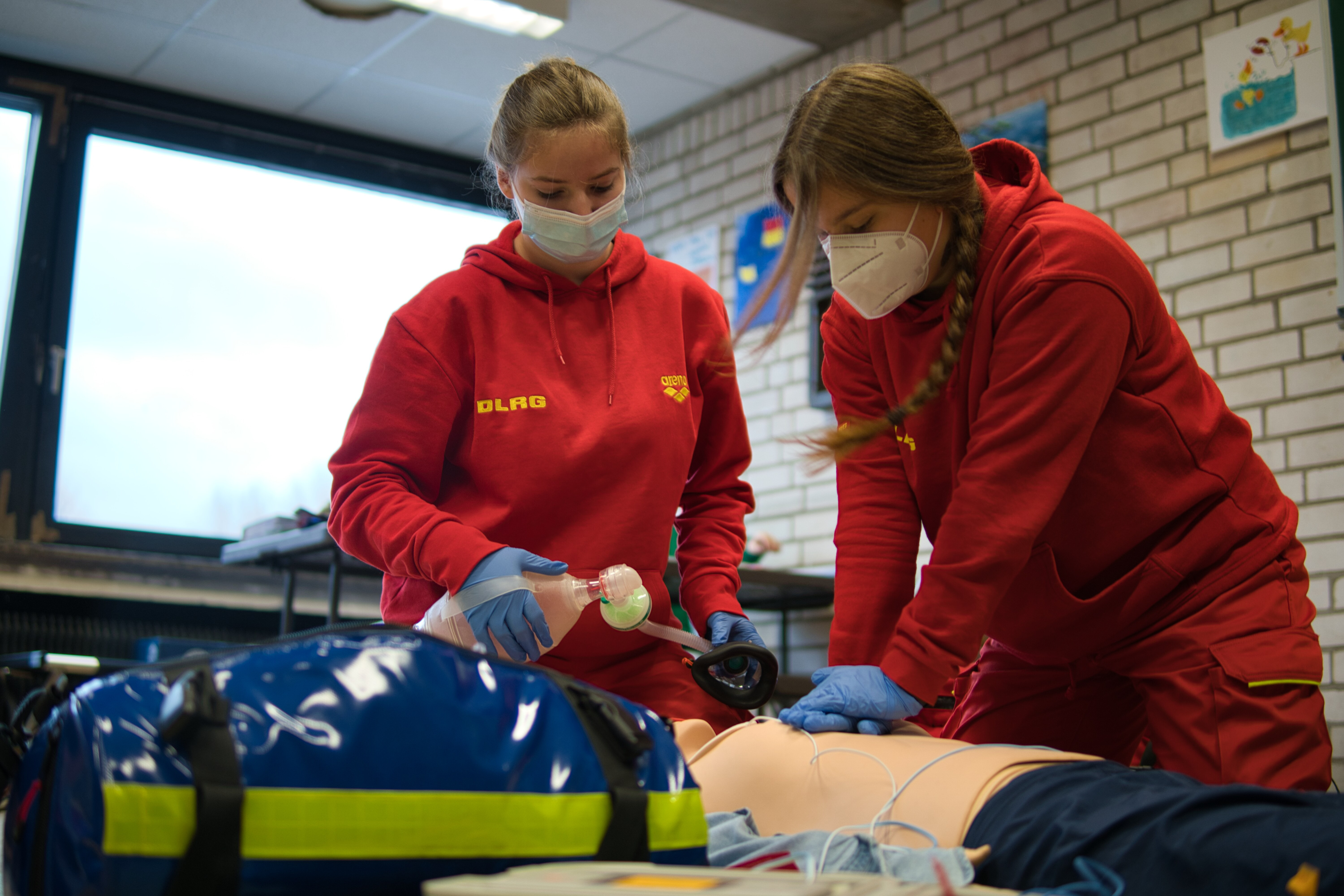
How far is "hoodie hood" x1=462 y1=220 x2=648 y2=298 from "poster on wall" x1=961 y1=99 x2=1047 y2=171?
6.88 feet

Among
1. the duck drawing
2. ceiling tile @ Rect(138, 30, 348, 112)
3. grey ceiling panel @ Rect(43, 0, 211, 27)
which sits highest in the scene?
grey ceiling panel @ Rect(43, 0, 211, 27)

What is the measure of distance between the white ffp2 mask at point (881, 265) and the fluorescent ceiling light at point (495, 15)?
113 inches

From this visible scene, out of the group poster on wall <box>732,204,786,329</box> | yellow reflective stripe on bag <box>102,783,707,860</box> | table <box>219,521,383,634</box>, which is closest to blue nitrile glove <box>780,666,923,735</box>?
yellow reflective stripe on bag <box>102,783,707,860</box>

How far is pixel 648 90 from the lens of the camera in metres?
4.73

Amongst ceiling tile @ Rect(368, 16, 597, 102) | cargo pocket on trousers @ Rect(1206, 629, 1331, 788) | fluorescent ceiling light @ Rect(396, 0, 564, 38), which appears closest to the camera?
cargo pocket on trousers @ Rect(1206, 629, 1331, 788)

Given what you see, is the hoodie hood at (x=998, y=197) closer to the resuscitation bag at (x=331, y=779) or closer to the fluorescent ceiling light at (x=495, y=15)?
the resuscitation bag at (x=331, y=779)

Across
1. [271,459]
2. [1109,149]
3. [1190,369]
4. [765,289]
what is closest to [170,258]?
[271,459]

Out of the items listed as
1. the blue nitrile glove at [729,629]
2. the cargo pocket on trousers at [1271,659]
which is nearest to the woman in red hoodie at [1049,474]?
the cargo pocket on trousers at [1271,659]

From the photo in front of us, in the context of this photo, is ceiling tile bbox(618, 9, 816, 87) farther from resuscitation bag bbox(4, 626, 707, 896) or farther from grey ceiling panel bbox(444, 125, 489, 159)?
resuscitation bag bbox(4, 626, 707, 896)

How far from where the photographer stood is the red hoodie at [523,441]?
4.85ft

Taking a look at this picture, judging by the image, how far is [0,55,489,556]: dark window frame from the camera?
4.19 metres

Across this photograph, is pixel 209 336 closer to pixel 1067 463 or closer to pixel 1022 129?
pixel 1022 129

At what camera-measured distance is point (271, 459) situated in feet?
15.3

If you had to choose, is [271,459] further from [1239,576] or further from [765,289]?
[1239,576]
